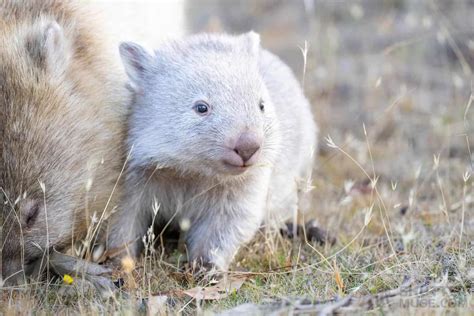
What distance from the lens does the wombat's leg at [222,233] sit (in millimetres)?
5117

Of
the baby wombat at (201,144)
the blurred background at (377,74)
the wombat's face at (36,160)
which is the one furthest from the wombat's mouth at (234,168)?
the blurred background at (377,74)

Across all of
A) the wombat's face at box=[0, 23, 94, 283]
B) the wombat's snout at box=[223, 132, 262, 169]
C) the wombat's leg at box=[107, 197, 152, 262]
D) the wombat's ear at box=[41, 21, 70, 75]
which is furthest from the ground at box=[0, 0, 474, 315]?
the wombat's ear at box=[41, 21, 70, 75]

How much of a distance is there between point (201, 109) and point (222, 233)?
0.89 metres

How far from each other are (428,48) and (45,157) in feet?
20.7

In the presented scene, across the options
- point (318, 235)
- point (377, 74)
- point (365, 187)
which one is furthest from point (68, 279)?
point (377, 74)

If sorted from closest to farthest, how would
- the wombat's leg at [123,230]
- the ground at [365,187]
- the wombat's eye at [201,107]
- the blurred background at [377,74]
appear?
the ground at [365,187]
the wombat's eye at [201,107]
the wombat's leg at [123,230]
the blurred background at [377,74]

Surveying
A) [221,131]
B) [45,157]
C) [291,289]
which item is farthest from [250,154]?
[45,157]

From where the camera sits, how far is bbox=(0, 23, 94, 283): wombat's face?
4312mm

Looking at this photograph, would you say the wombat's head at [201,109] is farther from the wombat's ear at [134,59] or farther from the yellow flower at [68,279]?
the yellow flower at [68,279]

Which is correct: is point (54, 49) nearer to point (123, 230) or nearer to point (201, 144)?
point (201, 144)

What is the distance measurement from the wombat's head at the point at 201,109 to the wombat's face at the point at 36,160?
492 millimetres

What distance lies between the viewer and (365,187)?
6848 mm

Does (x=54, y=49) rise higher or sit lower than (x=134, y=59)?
higher

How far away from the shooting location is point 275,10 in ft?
40.6
